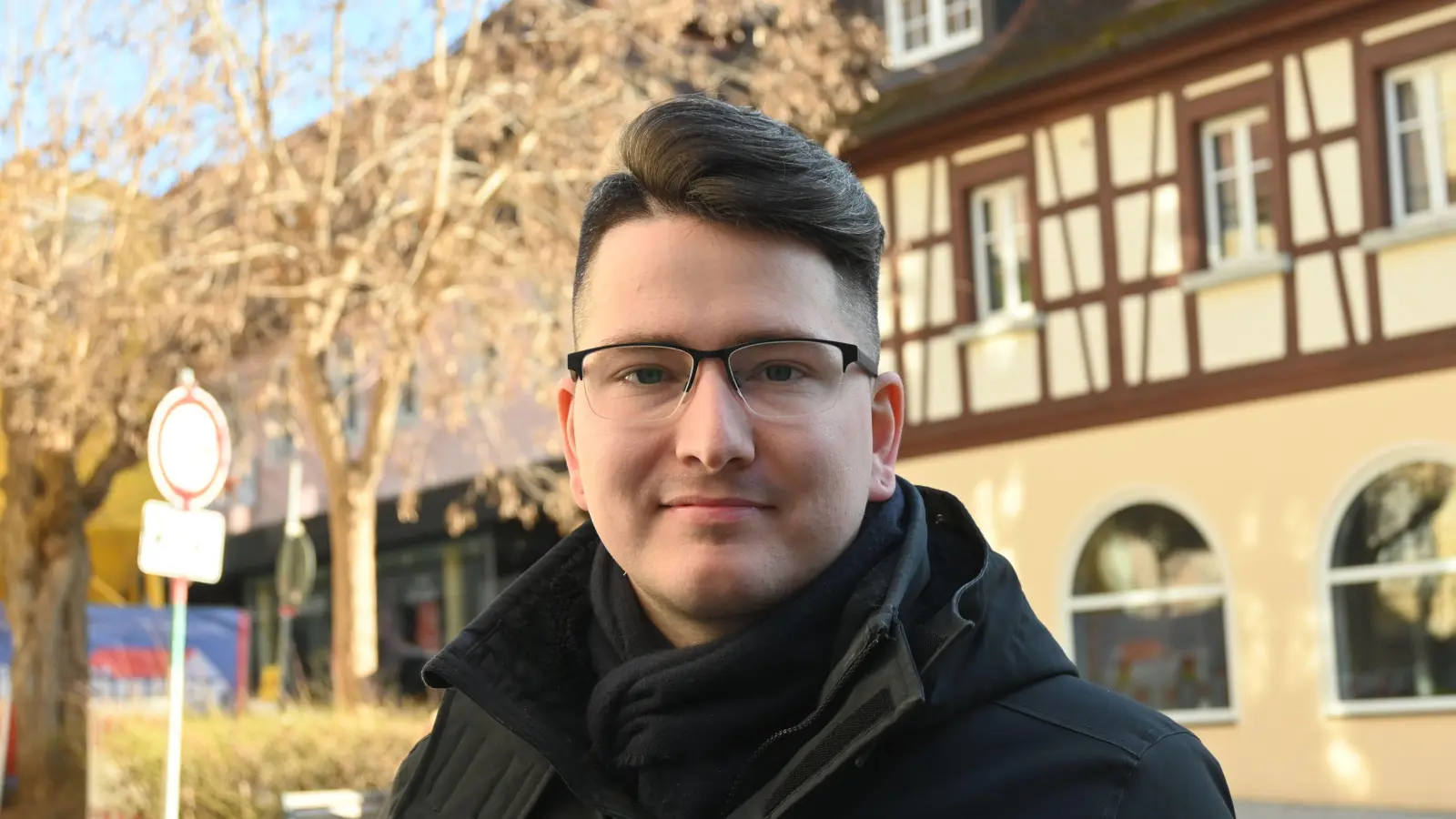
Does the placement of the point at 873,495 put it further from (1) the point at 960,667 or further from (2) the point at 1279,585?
(2) the point at 1279,585

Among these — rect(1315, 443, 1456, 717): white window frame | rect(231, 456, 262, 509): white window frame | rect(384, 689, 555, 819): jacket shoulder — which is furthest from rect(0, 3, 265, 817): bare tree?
rect(231, 456, 262, 509): white window frame

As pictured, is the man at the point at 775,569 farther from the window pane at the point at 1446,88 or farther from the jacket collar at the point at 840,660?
the window pane at the point at 1446,88

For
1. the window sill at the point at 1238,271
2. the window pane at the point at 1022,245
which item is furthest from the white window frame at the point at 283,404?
the window sill at the point at 1238,271

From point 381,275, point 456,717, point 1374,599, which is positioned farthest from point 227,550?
point 456,717

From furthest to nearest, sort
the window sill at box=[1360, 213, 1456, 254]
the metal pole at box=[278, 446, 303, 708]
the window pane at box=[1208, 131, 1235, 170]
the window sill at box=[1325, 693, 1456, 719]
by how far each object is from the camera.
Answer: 1. the metal pole at box=[278, 446, 303, 708]
2. the window pane at box=[1208, 131, 1235, 170]
3. the window sill at box=[1325, 693, 1456, 719]
4. the window sill at box=[1360, 213, 1456, 254]

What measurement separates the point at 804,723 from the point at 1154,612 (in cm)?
1552

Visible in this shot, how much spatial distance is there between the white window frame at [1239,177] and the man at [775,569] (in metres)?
14.4

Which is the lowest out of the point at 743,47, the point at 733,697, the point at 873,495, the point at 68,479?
the point at 733,697

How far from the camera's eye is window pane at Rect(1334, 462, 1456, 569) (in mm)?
14391

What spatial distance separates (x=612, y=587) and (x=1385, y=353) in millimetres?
13639

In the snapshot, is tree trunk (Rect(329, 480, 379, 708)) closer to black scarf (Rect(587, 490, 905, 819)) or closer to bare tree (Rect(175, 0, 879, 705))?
bare tree (Rect(175, 0, 879, 705))

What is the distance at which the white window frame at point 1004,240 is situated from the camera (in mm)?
17984

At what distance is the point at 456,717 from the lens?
2.25 metres

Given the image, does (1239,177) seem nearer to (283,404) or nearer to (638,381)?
(283,404)
